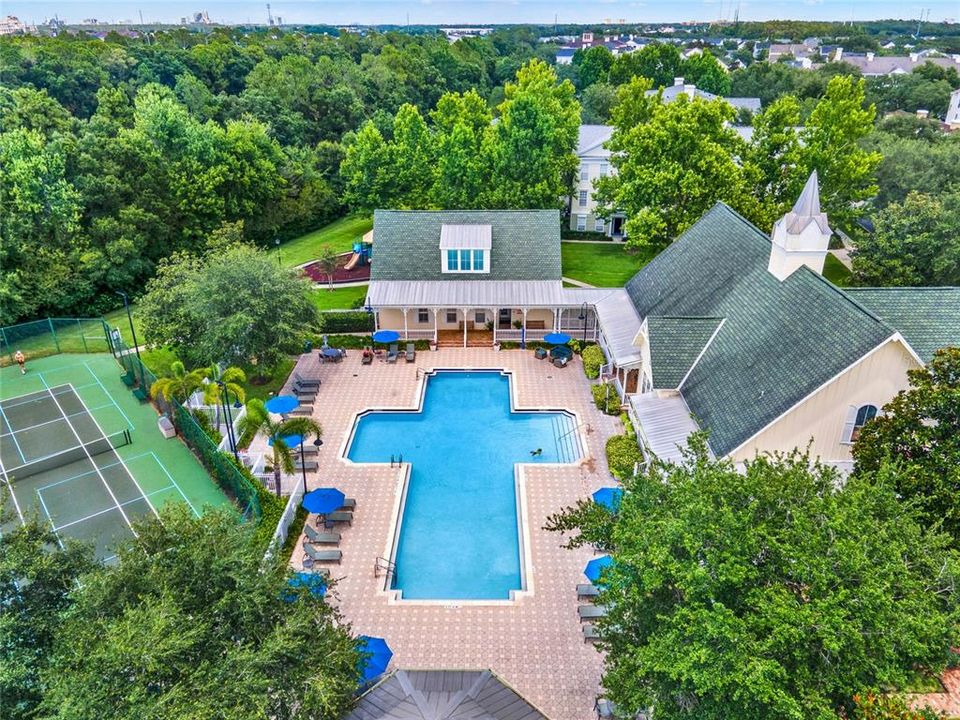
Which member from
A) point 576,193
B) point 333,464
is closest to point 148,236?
point 333,464

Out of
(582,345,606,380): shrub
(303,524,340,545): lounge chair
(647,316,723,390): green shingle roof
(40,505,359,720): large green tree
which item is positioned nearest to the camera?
(40,505,359,720): large green tree

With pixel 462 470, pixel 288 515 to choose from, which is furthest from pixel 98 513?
pixel 462 470

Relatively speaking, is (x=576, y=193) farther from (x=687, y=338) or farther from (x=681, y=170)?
A: (x=687, y=338)

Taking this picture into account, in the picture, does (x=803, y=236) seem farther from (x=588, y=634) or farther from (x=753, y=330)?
(x=588, y=634)

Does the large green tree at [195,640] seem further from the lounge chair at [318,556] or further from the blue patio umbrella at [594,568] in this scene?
the blue patio umbrella at [594,568]

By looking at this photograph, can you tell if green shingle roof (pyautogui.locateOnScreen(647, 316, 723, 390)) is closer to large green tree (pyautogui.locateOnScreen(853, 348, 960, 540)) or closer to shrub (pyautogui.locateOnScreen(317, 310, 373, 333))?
large green tree (pyautogui.locateOnScreen(853, 348, 960, 540))

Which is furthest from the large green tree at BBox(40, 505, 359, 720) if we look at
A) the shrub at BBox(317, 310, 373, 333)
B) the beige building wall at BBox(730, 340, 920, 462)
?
the shrub at BBox(317, 310, 373, 333)
